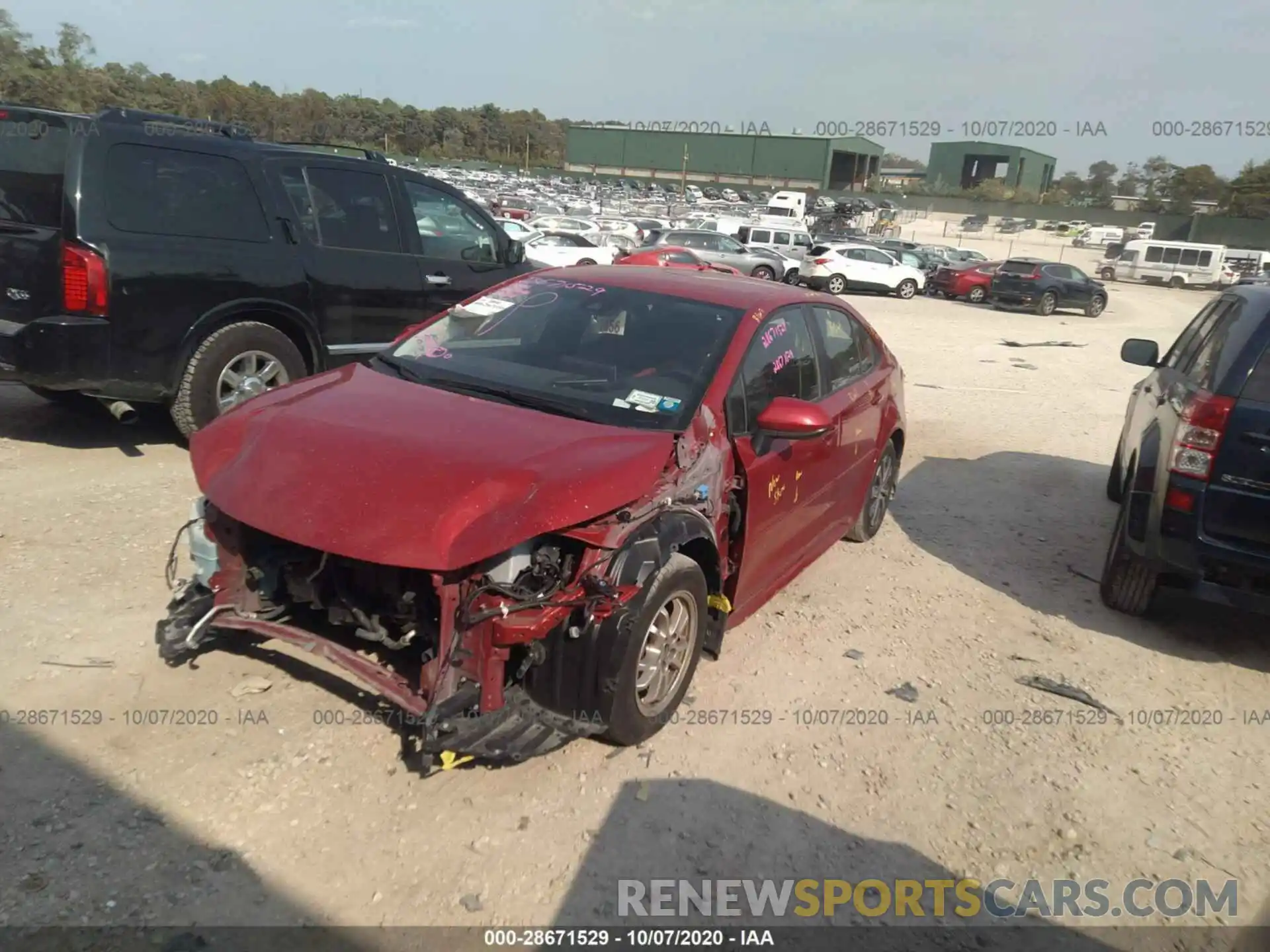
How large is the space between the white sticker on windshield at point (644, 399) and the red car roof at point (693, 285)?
2.39ft

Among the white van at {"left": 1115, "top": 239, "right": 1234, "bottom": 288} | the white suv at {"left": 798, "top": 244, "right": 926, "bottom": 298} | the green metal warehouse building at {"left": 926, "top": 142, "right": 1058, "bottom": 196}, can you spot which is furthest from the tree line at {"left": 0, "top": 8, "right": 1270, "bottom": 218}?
the white van at {"left": 1115, "top": 239, "right": 1234, "bottom": 288}

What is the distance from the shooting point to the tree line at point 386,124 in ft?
148

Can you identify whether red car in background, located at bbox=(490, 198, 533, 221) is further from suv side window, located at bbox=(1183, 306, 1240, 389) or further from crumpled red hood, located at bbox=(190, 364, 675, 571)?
crumpled red hood, located at bbox=(190, 364, 675, 571)

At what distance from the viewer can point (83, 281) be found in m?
Result: 5.39

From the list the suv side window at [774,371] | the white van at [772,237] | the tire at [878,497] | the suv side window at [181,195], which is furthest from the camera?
the white van at [772,237]

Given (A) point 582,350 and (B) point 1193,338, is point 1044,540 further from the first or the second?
(A) point 582,350

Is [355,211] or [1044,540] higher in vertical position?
[355,211]

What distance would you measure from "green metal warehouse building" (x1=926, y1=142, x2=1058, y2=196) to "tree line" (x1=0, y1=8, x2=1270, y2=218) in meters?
1.98

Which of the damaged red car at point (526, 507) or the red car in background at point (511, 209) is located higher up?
the damaged red car at point (526, 507)

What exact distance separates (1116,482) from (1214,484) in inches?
124

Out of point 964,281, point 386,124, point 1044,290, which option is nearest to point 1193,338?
point 1044,290

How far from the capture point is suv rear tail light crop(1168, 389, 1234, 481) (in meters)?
4.44

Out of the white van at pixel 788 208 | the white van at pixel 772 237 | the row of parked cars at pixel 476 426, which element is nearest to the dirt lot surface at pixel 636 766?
the row of parked cars at pixel 476 426

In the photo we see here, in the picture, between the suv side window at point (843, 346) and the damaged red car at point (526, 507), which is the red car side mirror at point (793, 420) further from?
the suv side window at point (843, 346)
